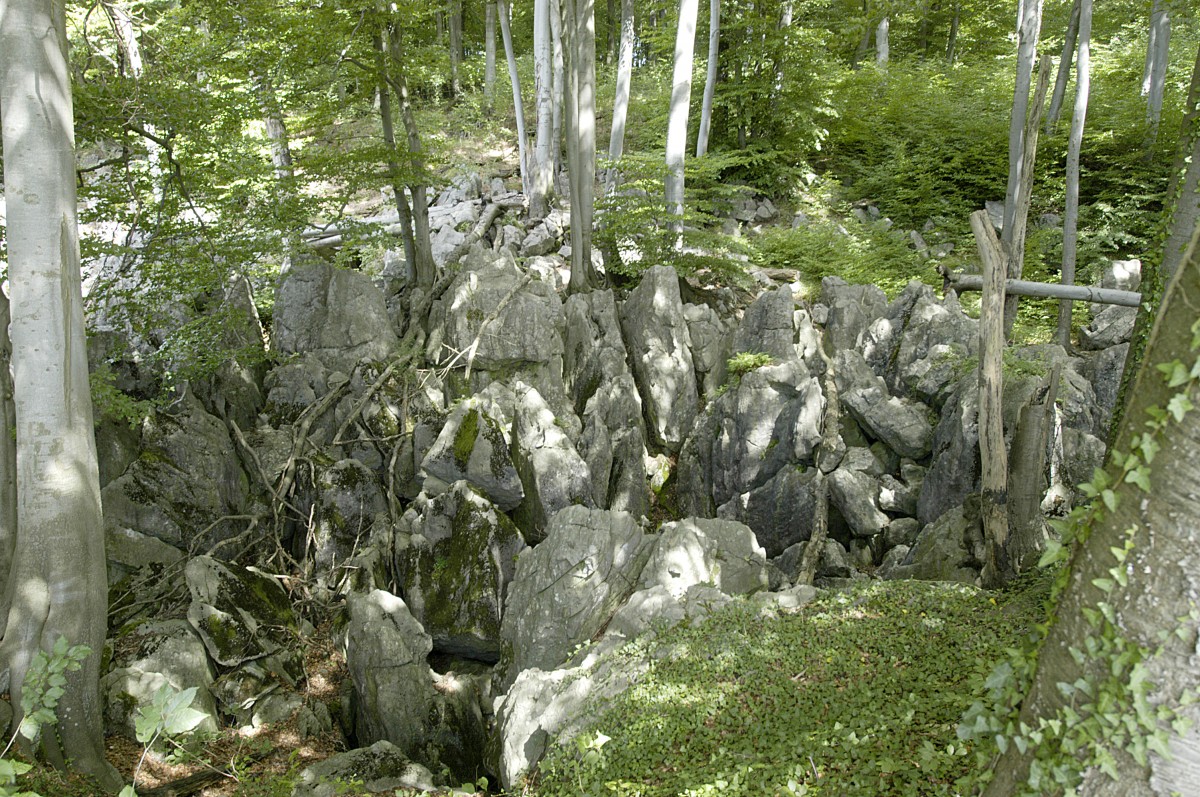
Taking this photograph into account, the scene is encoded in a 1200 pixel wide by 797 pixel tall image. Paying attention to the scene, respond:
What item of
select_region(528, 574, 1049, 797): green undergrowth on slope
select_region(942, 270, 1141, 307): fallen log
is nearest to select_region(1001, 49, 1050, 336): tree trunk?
select_region(942, 270, 1141, 307): fallen log

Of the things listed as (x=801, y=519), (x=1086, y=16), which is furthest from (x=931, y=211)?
(x=801, y=519)

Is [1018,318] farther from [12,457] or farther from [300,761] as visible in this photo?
[12,457]

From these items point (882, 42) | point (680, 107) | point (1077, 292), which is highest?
point (882, 42)

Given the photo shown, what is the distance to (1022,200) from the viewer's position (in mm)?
9375

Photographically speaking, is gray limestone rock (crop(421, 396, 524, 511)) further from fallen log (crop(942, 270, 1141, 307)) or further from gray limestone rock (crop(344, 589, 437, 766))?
fallen log (crop(942, 270, 1141, 307))

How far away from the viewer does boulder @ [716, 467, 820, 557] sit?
10109 millimetres

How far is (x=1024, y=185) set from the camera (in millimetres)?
9219

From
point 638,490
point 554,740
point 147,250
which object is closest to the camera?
point 554,740

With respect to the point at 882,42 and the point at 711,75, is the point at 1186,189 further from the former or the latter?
the point at 882,42

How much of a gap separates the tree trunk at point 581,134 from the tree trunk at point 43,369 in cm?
838

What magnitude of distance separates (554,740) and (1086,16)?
575 inches

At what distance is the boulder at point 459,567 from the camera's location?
27.0ft

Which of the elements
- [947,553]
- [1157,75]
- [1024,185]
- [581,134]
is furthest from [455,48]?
[947,553]

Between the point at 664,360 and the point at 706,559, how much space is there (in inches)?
212
